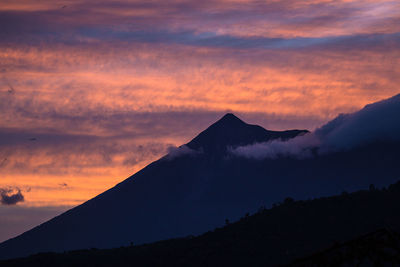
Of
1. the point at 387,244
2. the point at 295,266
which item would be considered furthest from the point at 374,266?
the point at 295,266

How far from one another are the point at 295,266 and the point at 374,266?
235 cm

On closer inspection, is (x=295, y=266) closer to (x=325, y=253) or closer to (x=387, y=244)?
(x=325, y=253)

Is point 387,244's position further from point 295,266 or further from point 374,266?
point 295,266

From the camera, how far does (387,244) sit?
22.5 metres

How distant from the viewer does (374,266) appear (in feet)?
73.6

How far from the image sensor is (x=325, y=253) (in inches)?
886

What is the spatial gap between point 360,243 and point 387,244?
80 cm

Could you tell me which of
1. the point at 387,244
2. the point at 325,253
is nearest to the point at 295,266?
the point at 325,253

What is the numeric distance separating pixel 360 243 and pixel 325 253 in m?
1.10

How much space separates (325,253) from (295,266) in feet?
3.44

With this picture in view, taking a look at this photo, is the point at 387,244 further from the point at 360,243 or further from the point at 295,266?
the point at 295,266

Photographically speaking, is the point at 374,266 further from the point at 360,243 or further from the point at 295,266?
the point at 295,266

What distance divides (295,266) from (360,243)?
208 cm

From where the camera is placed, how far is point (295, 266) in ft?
75.2
